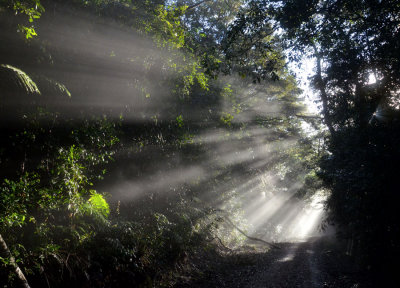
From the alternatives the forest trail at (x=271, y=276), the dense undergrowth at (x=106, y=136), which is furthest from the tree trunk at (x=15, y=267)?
the forest trail at (x=271, y=276)

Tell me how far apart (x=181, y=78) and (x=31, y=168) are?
23.7 feet

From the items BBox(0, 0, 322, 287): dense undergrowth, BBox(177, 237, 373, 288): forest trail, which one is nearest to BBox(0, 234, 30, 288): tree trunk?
BBox(0, 0, 322, 287): dense undergrowth

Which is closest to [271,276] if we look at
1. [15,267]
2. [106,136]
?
[106,136]

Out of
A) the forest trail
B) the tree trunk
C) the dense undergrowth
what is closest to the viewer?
the tree trunk

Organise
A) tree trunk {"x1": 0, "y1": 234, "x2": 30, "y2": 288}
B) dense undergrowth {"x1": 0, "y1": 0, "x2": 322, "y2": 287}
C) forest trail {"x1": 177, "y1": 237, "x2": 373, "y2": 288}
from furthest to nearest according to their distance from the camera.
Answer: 1. forest trail {"x1": 177, "y1": 237, "x2": 373, "y2": 288}
2. dense undergrowth {"x1": 0, "y1": 0, "x2": 322, "y2": 287}
3. tree trunk {"x1": 0, "y1": 234, "x2": 30, "y2": 288}

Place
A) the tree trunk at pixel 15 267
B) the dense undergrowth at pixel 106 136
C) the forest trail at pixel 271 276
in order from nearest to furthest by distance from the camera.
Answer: the tree trunk at pixel 15 267, the dense undergrowth at pixel 106 136, the forest trail at pixel 271 276

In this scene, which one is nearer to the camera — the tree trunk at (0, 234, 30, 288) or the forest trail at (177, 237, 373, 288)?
the tree trunk at (0, 234, 30, 288)

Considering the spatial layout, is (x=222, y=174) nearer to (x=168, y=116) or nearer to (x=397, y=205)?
(x=168, y=116)

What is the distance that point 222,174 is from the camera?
63.6 feet

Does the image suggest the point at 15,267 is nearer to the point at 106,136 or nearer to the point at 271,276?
the point at 106,136

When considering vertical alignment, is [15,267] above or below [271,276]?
above

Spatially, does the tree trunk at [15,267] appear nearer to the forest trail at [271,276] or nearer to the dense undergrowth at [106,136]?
the dense undergrowth at [106,136]

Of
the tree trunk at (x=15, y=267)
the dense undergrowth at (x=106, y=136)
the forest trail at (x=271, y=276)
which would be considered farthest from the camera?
the forest trail at (x=271, y=276)

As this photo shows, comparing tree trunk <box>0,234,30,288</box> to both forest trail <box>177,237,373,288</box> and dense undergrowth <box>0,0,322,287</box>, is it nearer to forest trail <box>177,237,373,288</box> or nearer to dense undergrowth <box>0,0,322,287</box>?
dense undergrowth <box>0,0,322,287</box>
